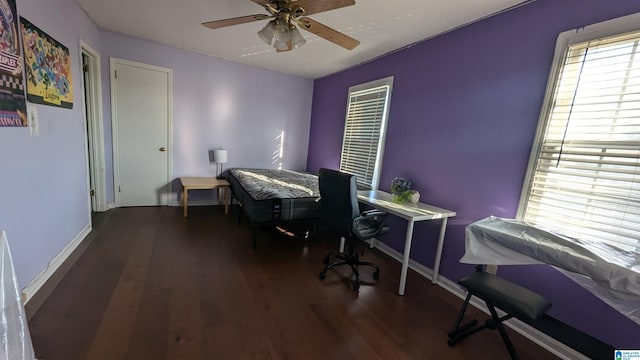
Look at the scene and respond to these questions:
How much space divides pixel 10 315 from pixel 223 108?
3800mm

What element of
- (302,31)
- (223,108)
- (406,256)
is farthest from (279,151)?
(406,256)

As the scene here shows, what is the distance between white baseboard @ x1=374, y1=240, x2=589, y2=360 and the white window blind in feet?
2.56

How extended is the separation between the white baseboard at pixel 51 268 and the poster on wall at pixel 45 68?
133cm

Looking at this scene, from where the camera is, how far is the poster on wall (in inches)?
72.4

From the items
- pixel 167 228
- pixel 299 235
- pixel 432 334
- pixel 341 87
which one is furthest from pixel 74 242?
pixel 341 87

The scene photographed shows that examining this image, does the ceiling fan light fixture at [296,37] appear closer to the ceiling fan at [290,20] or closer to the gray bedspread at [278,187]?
the ceiling fan at [290,20]

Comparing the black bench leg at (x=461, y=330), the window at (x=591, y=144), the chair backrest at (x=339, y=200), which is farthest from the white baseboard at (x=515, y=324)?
the chair backrest at (x=339, y=200)

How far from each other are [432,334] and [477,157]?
1542mm

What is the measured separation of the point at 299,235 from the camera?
358 centimetres

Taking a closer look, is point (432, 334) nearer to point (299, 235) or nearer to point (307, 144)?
point (299, 235)

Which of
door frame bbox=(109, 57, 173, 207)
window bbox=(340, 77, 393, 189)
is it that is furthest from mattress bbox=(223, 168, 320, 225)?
door frame bbox=(109, 57, 173, 207)

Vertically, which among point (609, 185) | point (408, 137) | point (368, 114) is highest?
point (368, 114)

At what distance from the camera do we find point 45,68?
2057 mm

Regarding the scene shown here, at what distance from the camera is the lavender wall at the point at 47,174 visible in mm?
1686
